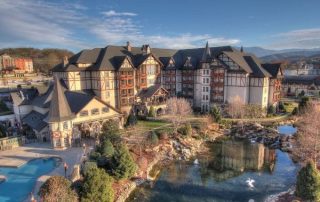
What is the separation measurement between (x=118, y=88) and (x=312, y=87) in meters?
62.4

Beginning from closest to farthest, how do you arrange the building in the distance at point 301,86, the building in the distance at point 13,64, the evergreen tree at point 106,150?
the evergreen tree at point 106,150 < the building in the distance at point 301,86 < the building in the distance at point 13,64

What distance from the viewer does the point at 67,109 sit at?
30.7 metres

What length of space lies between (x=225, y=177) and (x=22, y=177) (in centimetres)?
2096

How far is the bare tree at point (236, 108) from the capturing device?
44.0 m

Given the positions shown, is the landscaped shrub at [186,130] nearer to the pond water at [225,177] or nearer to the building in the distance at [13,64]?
the pond water at [225,177]

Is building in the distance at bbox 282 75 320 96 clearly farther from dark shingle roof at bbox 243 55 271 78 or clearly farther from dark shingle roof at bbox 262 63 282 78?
dark shingle roof at bbox 243 55 271 78

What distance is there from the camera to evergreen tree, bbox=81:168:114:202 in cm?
1841

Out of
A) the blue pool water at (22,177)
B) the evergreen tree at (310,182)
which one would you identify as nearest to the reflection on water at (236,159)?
the evergreen tree at (310,182)

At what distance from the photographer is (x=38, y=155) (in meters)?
27.4

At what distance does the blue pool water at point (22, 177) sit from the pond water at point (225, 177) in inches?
357

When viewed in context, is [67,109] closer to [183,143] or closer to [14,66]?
[183,143]

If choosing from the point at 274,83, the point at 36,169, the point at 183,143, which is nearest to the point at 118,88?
the point at 183,143

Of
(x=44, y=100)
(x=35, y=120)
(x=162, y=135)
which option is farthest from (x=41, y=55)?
(x=162, y=135)

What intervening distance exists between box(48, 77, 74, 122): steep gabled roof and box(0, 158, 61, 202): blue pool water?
5.42 m
